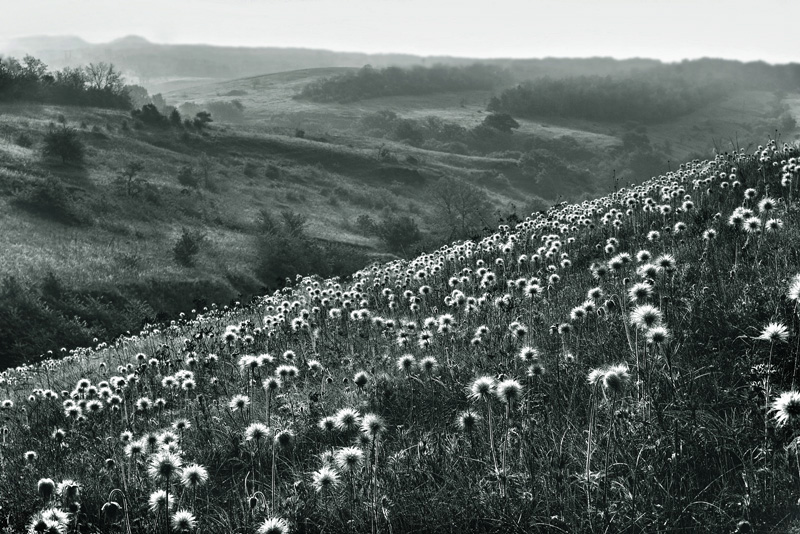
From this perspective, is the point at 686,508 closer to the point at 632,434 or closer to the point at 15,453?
the point at 632,434

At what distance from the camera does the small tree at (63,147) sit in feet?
235

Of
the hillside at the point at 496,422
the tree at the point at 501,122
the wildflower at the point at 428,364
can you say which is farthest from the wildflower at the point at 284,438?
the tree at the point at 501,122

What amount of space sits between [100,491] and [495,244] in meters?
9.84

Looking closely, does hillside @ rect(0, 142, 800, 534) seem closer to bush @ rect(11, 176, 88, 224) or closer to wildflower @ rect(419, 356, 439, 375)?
wildflower @ rect(419, 356, 439, 375)

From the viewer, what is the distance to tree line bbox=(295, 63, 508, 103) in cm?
18650

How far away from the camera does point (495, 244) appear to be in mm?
13680

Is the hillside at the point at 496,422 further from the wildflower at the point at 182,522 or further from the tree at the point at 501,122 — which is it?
the tree at the point at 501,122

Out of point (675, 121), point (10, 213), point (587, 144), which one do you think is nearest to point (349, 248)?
point (10, 213)

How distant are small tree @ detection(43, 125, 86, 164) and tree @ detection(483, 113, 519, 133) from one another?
98487 millimetres

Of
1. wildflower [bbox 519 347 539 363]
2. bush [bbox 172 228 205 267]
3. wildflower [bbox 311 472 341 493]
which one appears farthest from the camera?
bush [bbox 172 228 205 267]

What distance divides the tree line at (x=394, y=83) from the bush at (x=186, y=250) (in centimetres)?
13462

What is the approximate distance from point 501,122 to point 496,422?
498 ft

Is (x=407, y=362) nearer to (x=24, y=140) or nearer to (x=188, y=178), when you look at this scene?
(x=188, y=178)

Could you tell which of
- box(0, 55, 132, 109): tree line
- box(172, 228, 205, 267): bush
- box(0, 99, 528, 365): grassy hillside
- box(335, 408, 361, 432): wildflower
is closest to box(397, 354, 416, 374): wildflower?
box(335, 408, 361, 432): wildflower
